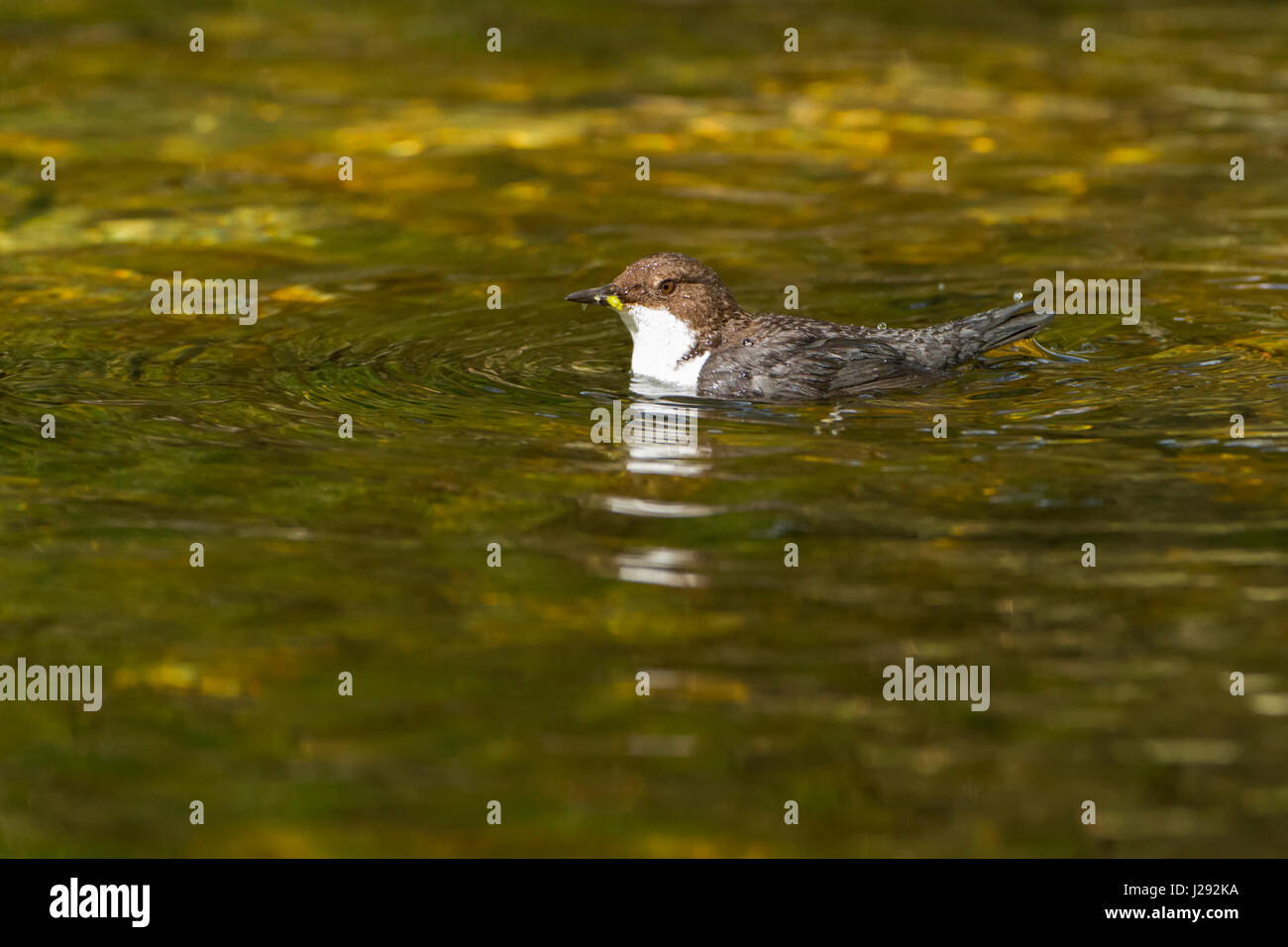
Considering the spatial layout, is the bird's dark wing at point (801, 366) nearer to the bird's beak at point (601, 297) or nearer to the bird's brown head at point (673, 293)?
the bird's brown head at point (673, 293)

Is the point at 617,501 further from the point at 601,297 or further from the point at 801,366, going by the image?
the point at 601,297

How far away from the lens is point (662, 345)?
34.7 feet

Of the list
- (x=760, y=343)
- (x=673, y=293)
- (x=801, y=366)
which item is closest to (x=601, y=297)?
(x=673, y=293)

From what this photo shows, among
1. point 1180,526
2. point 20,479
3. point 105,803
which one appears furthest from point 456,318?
point 105,803

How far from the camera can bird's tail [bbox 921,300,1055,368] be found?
10656mm

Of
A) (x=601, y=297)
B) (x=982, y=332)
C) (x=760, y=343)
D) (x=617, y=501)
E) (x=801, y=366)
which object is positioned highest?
(x=601, y=297)

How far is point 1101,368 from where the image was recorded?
414 inches

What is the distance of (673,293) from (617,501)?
2.39 meters

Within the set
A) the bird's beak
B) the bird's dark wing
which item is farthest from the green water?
the bird's beak

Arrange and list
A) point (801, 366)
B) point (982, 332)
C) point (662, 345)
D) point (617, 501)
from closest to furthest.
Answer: point (617, 501), point (801, 366), point (662, 345), point (982, 332)

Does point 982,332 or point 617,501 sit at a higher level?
point 982,332

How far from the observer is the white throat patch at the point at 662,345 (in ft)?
34.2

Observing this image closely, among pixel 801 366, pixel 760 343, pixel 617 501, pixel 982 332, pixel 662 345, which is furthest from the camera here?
pixel 982 332

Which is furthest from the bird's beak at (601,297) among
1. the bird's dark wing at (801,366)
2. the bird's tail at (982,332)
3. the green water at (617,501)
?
the bird's tail at (982,332)
